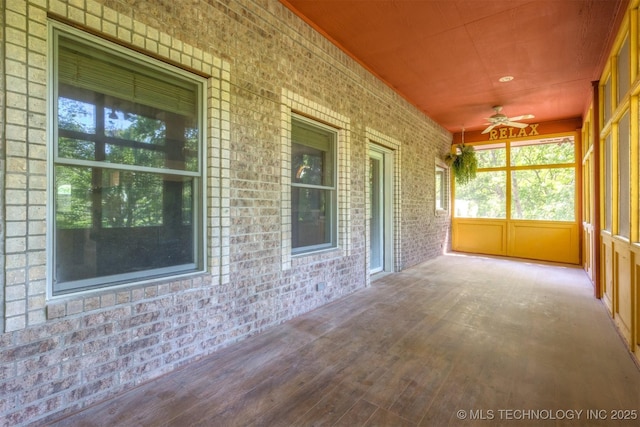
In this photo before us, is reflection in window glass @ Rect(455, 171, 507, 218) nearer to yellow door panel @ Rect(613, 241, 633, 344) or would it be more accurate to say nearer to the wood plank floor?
the wood plank floor

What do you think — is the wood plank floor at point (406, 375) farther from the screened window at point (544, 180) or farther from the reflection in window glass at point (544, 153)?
the reflection in window glass at point (544, 153)

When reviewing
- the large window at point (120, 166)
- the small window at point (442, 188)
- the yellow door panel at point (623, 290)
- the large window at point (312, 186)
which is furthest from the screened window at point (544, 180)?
the large window at point (120, 166)

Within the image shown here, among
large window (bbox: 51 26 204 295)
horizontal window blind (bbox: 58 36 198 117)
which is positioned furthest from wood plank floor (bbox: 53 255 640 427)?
horizontal window blind (bbox: 58 36 198 117)

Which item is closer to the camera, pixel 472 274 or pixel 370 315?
pixel 370 315

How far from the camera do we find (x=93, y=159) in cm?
206

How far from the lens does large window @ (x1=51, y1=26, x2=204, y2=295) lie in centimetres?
196

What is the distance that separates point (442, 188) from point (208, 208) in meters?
7.14

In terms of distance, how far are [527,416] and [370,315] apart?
1.85 m

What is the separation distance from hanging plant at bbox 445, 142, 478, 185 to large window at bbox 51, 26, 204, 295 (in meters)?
6.81

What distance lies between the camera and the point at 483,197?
324 inches

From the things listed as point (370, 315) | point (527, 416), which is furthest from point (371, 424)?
point (370, 315)

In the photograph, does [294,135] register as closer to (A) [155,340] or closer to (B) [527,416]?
(A) [155,340]

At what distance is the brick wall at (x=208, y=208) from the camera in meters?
1.73

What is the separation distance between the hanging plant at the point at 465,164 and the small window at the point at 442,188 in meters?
0.38
